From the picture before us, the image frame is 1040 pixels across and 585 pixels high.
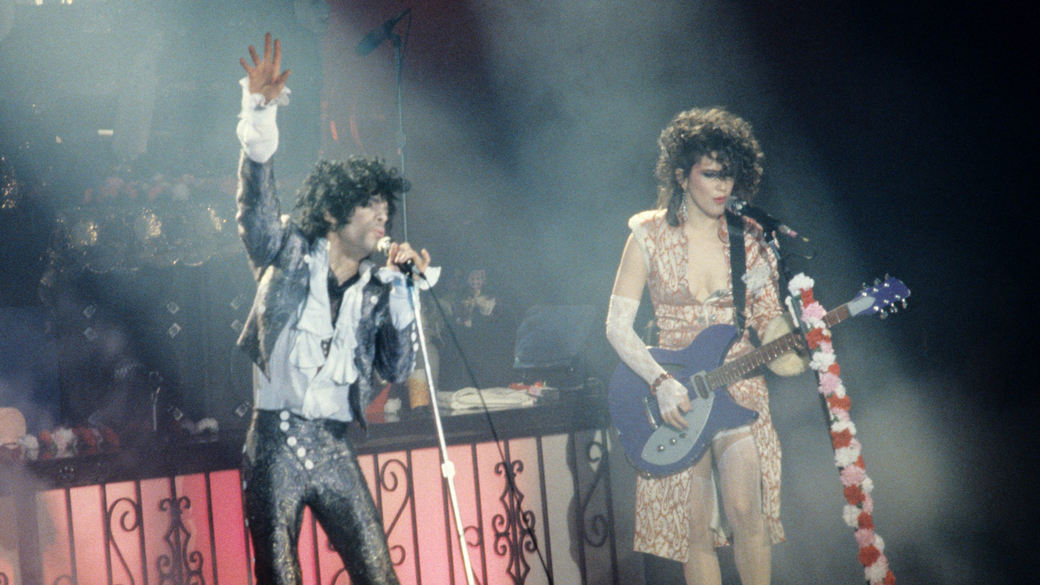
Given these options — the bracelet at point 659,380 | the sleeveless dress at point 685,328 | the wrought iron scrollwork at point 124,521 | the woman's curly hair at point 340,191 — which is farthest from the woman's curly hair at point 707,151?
the wrought iron scrollwork at point 124,521

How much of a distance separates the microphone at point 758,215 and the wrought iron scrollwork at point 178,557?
2.79 m

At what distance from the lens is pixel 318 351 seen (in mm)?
2656

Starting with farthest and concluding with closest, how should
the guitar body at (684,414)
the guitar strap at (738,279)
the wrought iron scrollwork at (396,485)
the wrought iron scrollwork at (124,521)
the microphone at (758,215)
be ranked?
the wrought iron scrollwork at (396,485)
the wrought iron scrollwork at (124,521)
the guitar strap at (738,279)
the guitar body at (684,414)
the microphone at (758,215)

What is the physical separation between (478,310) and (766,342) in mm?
2494

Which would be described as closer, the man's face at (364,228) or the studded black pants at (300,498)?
the studded black pants at (300,498)

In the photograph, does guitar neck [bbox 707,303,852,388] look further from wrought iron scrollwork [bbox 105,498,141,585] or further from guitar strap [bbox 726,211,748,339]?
wrought iron scrollwork [bbox 105,498,141,585]

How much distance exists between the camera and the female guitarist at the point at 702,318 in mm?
A: 3246

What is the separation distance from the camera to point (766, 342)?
3.34m

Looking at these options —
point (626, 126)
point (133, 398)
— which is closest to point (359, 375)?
point (626, 126)

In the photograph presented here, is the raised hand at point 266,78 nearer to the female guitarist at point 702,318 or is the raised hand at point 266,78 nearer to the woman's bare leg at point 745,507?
the female guitarist at point 702,318

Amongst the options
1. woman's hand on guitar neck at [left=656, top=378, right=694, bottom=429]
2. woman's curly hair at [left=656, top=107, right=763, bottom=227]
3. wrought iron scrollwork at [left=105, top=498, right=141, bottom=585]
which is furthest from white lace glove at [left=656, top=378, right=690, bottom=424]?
wrought iron scrollwork at [left=105, top=498, right=141, bottom=585]

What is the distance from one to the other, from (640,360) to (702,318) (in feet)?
1.06

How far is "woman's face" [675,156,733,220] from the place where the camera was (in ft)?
11.3

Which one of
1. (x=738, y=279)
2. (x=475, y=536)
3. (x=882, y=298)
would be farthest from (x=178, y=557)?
(x=882, y=298)
